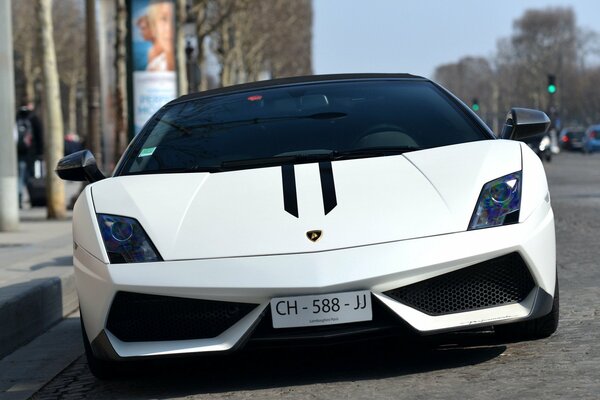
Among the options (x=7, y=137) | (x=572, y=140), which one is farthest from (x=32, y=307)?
(x=572, y=140)

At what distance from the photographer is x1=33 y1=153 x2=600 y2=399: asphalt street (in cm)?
493

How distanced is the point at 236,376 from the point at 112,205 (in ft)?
2.79

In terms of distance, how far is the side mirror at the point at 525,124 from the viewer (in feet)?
21.0

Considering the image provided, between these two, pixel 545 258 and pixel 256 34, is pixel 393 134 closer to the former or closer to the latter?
pixel 545 258

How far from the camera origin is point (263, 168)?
563 cm

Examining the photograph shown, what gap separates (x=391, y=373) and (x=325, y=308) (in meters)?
0.51

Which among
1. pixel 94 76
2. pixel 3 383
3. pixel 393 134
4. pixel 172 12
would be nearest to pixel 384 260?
pixel 393 134

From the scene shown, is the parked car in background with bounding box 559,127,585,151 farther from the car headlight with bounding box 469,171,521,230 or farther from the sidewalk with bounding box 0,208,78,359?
the car headlight with bounding box 469,171,521,230

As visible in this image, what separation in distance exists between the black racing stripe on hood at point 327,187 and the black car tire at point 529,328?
3.11 ft

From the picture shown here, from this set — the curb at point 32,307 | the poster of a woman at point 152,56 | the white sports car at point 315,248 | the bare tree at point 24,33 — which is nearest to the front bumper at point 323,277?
the white sports car at point 315,248

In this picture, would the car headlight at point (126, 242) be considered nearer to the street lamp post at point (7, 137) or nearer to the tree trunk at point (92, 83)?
the street lamp post at point (7, 137)

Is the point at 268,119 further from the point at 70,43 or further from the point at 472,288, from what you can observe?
the point at 70,43

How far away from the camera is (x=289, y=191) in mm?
5367

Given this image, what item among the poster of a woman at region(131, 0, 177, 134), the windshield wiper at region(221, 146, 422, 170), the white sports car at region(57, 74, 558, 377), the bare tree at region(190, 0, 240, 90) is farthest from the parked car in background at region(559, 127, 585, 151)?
the white sports car at region(57, 74, 558, 377)
